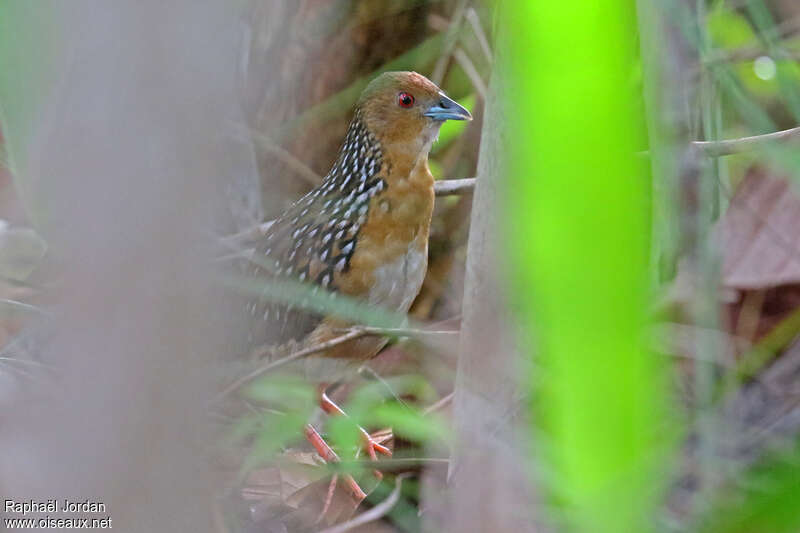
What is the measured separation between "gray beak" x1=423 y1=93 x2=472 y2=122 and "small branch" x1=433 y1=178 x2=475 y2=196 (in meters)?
0.18

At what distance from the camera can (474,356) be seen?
2.89 ft

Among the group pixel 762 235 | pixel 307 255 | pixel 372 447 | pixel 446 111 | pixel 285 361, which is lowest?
pixel 372 447

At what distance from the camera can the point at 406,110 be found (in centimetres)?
280

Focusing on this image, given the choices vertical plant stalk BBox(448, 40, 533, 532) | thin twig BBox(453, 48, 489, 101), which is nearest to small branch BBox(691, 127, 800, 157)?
vertical plant stalk BBox(448, 40, 533, 532)

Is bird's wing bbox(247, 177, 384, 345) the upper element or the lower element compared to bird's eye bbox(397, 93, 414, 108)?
lower

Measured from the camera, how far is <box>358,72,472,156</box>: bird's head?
2775 millimetres

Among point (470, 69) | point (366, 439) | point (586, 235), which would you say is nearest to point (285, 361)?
point (366, 439)

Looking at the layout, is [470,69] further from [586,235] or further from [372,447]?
[586,235]

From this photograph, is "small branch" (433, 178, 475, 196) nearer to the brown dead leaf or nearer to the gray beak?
the gray beak

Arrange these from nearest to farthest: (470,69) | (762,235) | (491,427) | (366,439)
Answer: (491,427), (366,439), (762,235), (470,69)

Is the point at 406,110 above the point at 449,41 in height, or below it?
below

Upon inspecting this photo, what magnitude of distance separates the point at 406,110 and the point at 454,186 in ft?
0.87

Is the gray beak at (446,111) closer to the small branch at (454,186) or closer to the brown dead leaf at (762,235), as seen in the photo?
the small branch at (454,186)

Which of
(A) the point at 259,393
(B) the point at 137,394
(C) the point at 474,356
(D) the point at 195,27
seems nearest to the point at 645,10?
(C) the point at 474,356
